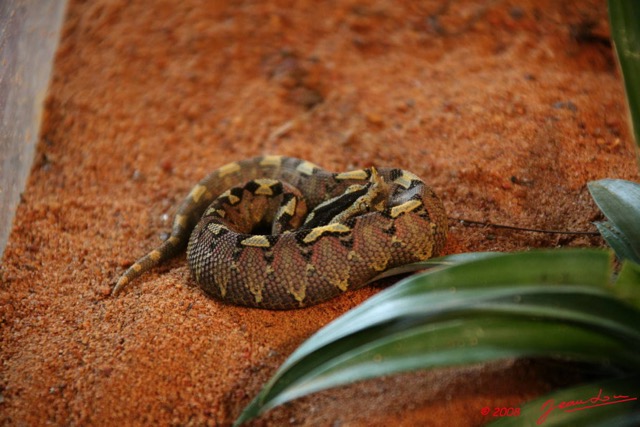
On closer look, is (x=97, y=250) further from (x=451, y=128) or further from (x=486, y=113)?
(x=486, y=113)

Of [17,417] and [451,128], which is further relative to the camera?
[451,128]

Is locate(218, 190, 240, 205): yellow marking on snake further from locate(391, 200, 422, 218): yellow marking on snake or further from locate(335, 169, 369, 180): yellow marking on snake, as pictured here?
locate(391, 200, 422, 218): yellow marking on snake

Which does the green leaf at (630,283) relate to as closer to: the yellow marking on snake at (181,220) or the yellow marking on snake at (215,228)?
the yellow marking on snake at (215,228)

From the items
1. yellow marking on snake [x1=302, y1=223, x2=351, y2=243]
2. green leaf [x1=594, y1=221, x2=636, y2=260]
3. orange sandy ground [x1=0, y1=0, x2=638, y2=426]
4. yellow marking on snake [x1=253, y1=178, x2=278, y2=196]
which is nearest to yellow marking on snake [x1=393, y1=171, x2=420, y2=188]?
orange sandy ground [x1=0, y1=0, x2=638, y2=426]

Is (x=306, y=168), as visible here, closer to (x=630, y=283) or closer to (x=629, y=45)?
(x=629, y=45)

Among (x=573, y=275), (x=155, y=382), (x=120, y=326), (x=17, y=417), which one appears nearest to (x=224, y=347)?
(x=155, y=382)
